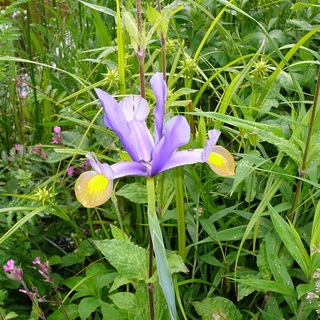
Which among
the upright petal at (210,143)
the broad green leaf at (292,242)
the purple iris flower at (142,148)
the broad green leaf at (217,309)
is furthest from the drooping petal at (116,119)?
the broad green leaf at (217,309)

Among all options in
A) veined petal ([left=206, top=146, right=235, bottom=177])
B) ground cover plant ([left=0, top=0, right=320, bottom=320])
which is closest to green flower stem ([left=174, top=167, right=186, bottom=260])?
ground cover plant ([left=0, top=0, right=320, bottom=320])

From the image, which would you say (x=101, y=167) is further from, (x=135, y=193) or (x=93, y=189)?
(x=135, y=193)

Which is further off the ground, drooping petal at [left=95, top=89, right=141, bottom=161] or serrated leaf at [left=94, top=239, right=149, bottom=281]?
drooping petal at [left=95, top=89, right=141, bottom=161]

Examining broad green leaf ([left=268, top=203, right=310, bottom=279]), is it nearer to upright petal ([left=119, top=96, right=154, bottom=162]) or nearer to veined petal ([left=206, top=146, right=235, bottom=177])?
veined petal ([left=206, top=146, right=235, bottom=177])

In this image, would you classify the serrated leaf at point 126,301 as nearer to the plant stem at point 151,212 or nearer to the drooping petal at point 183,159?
the plant stem at point 151,212

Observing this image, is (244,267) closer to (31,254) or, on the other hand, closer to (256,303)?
(256,303)

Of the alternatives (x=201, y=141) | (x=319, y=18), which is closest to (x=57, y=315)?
(x=201, y=141)
